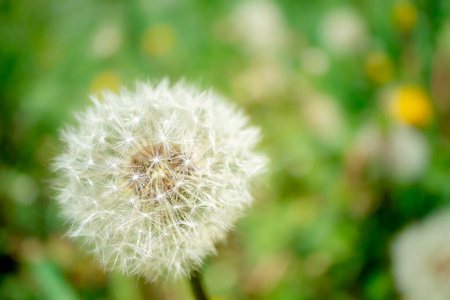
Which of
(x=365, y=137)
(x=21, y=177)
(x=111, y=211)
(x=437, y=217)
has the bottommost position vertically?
(x=437, y=217)

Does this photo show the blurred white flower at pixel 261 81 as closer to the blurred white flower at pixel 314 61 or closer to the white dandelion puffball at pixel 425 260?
the blurred white flower at pixel 314 61

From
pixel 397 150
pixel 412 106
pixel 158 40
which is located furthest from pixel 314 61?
pixel 158 40

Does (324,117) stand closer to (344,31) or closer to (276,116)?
(276,116)

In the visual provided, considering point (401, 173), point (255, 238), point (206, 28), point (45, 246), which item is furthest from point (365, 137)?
point (45, 246)

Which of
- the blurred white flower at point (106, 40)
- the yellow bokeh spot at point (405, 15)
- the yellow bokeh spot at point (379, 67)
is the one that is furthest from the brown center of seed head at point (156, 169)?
the yellow bokeh spot at point (405, 15)

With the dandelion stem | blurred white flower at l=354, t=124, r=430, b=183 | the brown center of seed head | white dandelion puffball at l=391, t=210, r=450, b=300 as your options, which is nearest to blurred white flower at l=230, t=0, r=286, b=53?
blurred white flower at l=354, t=124, r=430, b=183

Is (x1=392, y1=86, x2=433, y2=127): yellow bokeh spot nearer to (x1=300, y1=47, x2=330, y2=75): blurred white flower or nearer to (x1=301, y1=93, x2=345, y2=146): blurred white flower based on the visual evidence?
(x1=301, y1=93, x2=345, y2=146): blurred white flower

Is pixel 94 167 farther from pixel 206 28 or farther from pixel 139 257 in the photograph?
pixel 206 28
